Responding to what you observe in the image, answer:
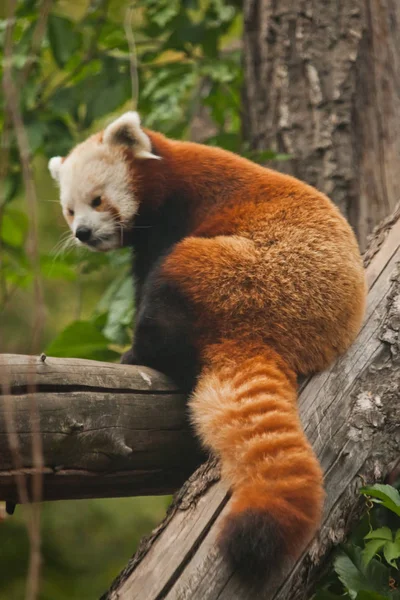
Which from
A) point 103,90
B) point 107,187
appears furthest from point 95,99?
point 107,187

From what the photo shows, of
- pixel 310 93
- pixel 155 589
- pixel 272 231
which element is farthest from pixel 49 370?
pixel 310 93

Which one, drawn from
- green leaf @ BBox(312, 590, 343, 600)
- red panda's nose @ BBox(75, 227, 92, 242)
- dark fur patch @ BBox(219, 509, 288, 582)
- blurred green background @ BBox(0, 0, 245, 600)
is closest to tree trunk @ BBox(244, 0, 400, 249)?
blurred green background @ BBox(0, 0, 245, 600)

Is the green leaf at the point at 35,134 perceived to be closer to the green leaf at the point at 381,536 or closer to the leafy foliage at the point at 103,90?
the leafy foliage at the point at 103,90

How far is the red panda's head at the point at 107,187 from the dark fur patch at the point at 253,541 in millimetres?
1590

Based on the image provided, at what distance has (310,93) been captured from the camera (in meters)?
4.03

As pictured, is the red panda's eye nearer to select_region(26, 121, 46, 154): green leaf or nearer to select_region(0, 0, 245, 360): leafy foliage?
select_region(0, 0, 245, 360): leafy foliage

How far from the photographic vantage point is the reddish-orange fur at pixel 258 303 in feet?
6.61

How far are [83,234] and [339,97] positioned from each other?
6.00ft

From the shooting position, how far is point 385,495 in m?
2.11

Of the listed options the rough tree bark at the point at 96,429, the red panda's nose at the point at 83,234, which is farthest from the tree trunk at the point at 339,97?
the rough tree bark at the point at 96,429

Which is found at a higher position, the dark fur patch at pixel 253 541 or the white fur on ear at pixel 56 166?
the white fur on ear at pixel 56 166

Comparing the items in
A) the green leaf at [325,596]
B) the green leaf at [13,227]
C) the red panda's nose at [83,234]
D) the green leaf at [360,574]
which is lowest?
the green leaf at [325,596]

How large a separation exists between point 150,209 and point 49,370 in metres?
1.02

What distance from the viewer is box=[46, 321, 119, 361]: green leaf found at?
10.7ft
